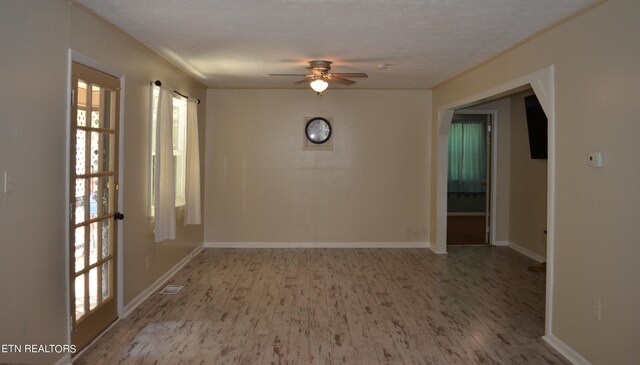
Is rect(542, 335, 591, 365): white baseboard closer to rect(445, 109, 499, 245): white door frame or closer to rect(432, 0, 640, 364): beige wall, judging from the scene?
rect(432, 0, 640, 364): beige wall

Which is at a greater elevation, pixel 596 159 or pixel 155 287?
pixel 596 159

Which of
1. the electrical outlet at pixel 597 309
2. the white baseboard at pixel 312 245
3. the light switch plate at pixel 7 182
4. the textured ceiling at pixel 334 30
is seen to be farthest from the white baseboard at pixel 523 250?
the light switch plate at pixel 7 182

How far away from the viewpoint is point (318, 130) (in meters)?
7.04

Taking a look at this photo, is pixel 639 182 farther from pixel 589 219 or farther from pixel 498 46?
pixel 498 46

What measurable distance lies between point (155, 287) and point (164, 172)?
1.22m

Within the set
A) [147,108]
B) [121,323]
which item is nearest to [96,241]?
[121,323]

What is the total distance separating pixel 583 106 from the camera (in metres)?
3.11

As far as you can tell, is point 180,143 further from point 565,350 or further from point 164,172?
point 565,350

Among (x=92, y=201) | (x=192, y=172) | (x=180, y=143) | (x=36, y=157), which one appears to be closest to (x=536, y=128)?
(x=192, y=172)

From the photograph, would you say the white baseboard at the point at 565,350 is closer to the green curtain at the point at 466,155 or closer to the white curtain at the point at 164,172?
the white curtain at the point at 164,172

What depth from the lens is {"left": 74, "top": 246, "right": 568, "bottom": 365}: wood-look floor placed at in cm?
325

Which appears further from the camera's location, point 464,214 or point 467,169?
point 464,214

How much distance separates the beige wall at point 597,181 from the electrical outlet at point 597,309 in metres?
0.03

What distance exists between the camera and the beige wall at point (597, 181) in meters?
2.63
